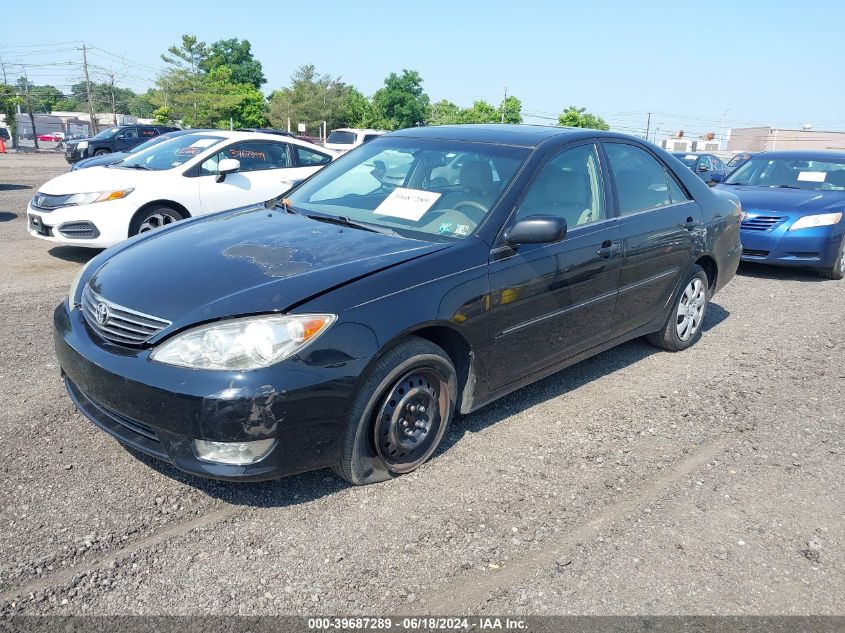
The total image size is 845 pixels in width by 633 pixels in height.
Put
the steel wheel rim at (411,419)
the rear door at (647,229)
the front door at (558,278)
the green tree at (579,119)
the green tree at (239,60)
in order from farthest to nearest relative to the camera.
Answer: the green tree at (239,60)
the green tree at (579,119)
the rear door at (647,229)
the front door at (558,278)
the steel wheel rim at (411,419)

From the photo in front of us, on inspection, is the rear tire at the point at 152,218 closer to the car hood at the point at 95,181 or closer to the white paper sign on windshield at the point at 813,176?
the car hood at the point at 95,181

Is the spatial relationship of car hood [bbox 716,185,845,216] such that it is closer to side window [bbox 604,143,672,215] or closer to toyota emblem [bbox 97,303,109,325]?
side window [bbox 604,143,672,215]

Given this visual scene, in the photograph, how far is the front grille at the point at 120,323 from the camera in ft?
9.86

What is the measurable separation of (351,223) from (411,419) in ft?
4.01

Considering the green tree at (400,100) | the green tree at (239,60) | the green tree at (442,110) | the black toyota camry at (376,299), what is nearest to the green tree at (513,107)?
the green tree at (442,110)

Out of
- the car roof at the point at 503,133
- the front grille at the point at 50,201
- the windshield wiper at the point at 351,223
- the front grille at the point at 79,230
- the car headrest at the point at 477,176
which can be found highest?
the car roof at the point at 503,133

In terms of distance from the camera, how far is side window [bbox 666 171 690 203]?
519 centimetres

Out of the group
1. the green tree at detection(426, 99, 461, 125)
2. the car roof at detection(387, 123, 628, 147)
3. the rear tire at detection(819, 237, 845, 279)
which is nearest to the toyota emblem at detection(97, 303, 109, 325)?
the car roof at detection(387, 123, 628, 147)

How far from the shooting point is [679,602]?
2691 millimetres

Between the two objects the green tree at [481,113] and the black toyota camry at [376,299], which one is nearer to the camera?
the black toyota camry at [376,299]

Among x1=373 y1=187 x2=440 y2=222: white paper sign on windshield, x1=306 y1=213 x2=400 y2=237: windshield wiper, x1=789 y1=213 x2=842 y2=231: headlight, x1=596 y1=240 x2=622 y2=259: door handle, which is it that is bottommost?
x1=789 y1=213 x2=842 y2=231: headlight

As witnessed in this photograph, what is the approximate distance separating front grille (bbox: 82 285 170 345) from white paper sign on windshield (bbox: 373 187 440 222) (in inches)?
60.3

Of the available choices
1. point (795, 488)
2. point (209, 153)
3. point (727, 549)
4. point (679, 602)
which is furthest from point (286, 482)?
point (209, 153)

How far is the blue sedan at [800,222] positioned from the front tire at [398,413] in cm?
639
